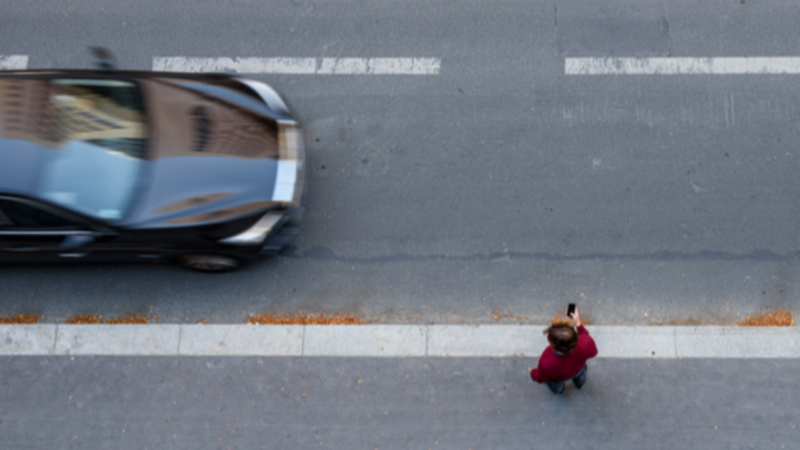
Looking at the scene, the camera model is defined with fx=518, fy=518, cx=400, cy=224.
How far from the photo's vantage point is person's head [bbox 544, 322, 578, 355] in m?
3.99

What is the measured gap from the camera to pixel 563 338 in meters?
3.98

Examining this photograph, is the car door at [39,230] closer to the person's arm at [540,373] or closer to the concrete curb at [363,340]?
the concrete curb at [363,340]

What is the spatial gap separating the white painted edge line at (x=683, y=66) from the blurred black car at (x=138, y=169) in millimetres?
3466

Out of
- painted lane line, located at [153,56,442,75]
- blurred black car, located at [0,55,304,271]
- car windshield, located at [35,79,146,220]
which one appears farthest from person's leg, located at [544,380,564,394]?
car windshield, located at [35,79,146,220]

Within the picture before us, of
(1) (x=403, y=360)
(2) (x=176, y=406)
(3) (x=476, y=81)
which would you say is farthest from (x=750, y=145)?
(2) (x=176, y=406)

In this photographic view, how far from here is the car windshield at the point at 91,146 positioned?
15.7ft

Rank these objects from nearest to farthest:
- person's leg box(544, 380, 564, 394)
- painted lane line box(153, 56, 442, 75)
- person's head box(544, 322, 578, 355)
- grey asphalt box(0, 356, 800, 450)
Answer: person's head box(544, 322, 578, 355), person's leg box(544, 380, 564, 394), grey asphalt box(0, 356, 800, 450), painted lane line box(153, 56, 442, 75)

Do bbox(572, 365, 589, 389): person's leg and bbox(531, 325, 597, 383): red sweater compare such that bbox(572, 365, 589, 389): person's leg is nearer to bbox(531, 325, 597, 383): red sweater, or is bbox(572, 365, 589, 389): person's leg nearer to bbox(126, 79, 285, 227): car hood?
bbox(531, 325, 597, 383): red sweater

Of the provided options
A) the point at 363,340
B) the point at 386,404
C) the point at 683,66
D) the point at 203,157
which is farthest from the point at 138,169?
the point at 683,66

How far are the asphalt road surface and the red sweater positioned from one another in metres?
1.05

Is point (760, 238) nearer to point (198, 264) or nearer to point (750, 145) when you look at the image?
point (750, 145)

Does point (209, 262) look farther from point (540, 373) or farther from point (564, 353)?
point (564, 353)

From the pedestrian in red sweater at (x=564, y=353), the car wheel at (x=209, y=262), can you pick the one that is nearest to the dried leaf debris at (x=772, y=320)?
the pedestrian in red sweater at (x=564, y=353)

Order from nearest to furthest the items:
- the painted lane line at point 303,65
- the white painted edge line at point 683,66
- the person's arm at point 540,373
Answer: the person's arm at point 540,373
the white painted edge line at point 683,66
the painted lane line at point 303,65
